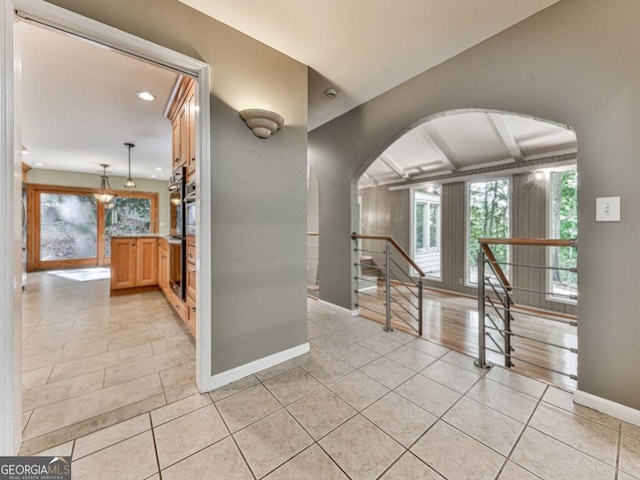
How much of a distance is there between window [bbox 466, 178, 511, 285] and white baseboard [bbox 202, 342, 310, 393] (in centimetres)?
374

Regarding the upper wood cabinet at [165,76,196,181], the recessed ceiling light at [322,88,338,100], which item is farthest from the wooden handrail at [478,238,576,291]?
the upper wood cabinet at [165,76,196,181]

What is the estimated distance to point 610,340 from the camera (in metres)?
1.50

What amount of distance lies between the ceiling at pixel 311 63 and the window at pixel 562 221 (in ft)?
2.94

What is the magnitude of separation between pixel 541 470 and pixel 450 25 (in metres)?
2.70

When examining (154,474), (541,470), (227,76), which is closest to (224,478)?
(154,474)

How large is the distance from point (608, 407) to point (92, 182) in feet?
32.5

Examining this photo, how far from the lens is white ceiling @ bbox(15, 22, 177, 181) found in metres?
2.20

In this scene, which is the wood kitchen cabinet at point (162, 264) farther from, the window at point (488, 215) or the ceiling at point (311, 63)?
the window at point (488, 215)

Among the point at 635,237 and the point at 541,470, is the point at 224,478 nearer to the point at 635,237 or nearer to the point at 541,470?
the point at 541,470

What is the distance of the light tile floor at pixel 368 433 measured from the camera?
3.80 feet

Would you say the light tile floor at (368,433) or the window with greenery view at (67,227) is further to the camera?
the window with greenery view at (67,227)

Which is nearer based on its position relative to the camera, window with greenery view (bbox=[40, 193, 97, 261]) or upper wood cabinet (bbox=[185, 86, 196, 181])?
upper wood cabinet (bbox=[185, 86, 196, 181])

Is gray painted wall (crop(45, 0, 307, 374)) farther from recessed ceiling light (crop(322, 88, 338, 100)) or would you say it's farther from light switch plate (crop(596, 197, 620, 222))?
light switch plate (crop(596, 197, 620, 222))

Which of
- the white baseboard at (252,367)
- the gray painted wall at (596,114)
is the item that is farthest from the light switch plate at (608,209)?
the white baseboard at (252,367)
